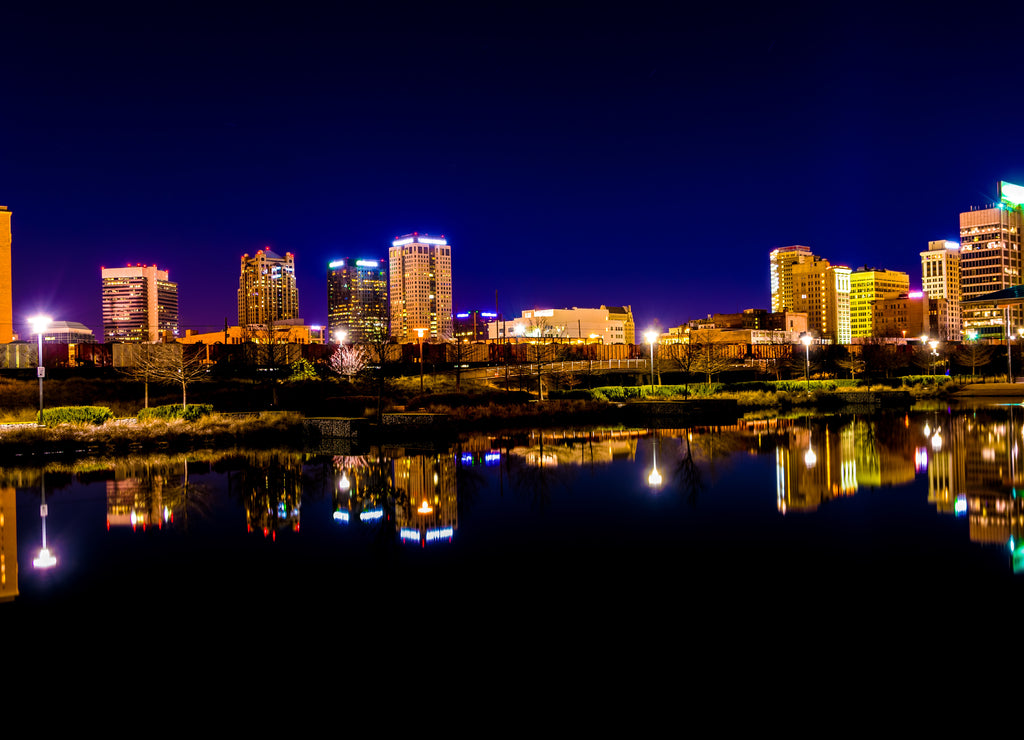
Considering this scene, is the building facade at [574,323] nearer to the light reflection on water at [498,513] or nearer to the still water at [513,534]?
the light reflection on water at [498,513]

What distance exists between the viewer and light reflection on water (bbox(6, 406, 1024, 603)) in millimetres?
8789

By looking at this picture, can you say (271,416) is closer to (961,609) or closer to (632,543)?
(632,543)

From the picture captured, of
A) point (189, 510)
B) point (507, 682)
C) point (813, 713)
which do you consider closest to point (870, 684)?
point (813, 713)

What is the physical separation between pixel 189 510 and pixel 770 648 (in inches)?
364

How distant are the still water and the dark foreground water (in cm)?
4

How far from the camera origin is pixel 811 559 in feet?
28.7

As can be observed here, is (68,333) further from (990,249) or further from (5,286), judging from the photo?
(990,249)

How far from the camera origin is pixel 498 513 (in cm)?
1164

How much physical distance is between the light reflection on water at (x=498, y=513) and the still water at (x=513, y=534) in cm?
5

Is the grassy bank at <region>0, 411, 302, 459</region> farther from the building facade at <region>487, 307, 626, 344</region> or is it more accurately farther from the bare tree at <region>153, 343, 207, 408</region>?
the building facade at <region>487, 307, 626, 344</region>

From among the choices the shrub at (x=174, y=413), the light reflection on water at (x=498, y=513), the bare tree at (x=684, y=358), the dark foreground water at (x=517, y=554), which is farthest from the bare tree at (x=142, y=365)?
the bare tree at (x=684, y=358)

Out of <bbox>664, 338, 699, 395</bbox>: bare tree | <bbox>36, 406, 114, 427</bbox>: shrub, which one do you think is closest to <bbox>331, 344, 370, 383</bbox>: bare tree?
<bbox>36, 406, 114, 427</bbox>: shrub

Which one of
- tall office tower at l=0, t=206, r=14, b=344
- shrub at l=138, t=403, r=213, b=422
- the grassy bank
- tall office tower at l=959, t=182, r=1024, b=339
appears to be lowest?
the grassy bank

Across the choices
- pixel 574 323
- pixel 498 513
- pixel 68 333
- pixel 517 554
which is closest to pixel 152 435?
pixel 498 513
